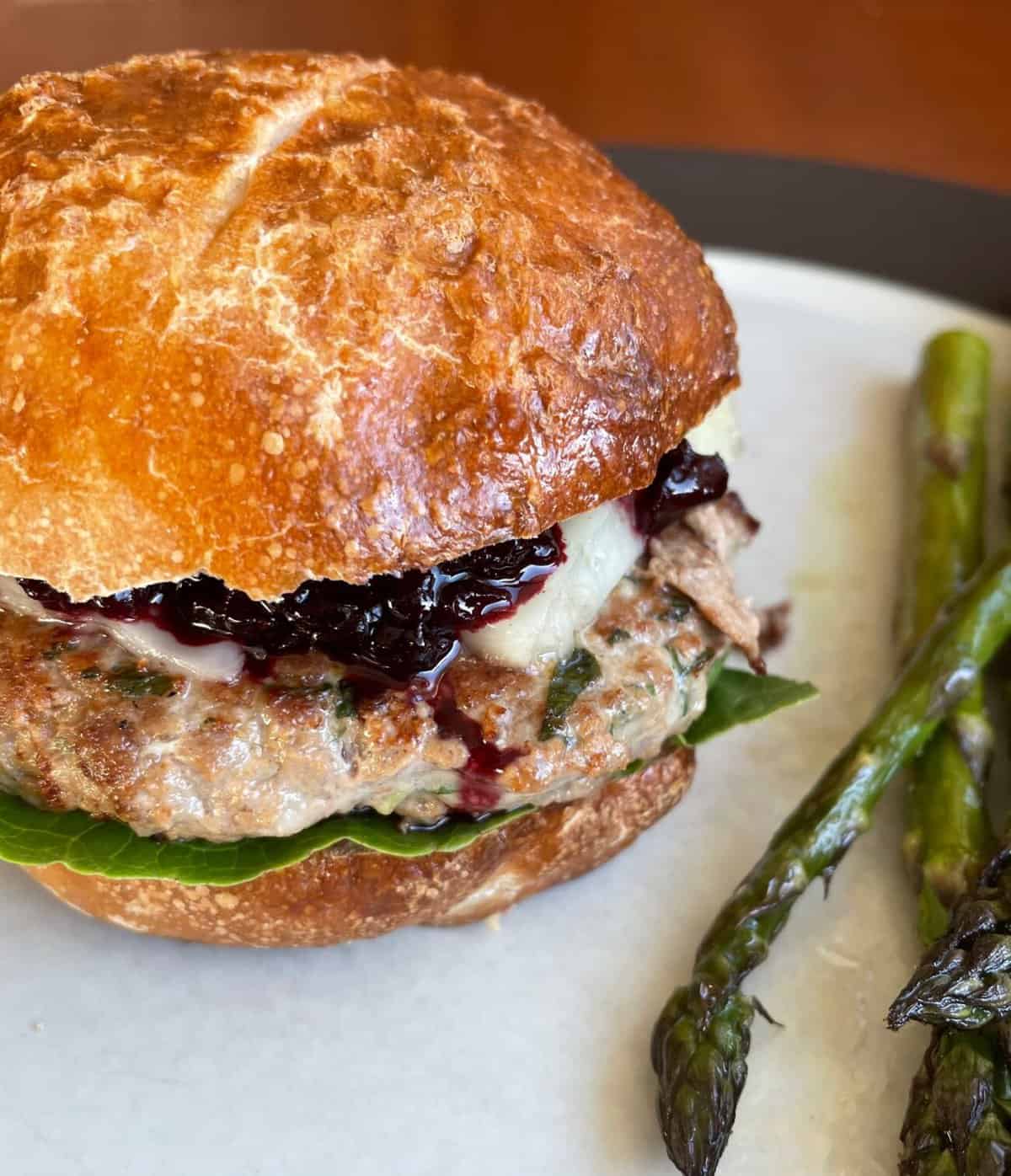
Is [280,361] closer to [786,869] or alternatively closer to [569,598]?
[569,598]

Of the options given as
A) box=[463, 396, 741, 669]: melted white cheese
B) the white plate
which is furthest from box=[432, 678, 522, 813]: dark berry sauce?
the white plate

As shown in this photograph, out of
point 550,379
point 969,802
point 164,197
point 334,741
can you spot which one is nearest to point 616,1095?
point 334,741

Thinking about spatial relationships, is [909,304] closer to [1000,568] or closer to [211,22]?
[1000,568]

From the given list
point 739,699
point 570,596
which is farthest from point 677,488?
point 739,699

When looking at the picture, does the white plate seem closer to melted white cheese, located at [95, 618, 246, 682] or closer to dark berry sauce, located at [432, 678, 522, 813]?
dark berry sauce, located at [432, 678, 522, 813]

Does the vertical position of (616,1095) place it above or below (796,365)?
below
